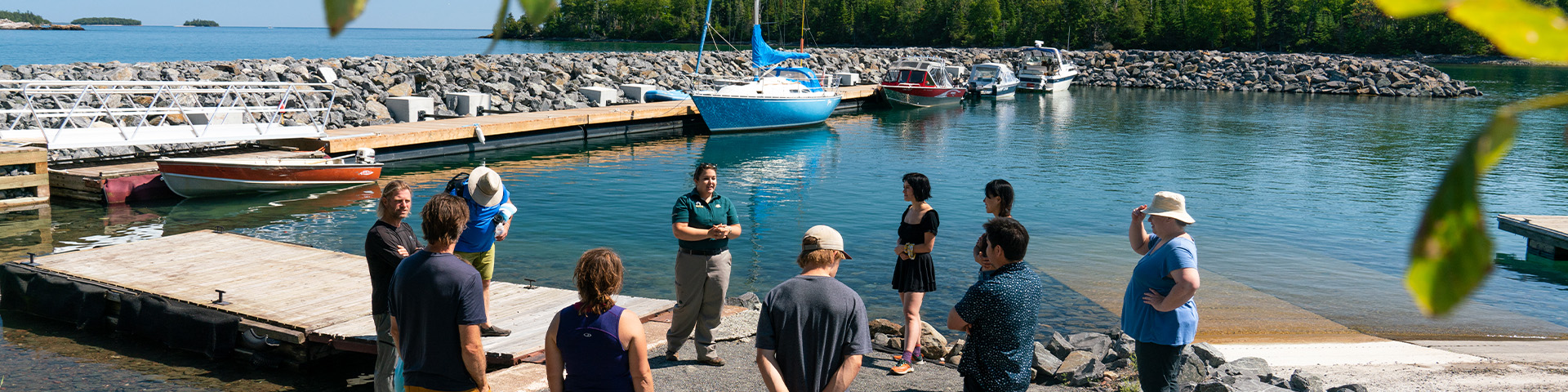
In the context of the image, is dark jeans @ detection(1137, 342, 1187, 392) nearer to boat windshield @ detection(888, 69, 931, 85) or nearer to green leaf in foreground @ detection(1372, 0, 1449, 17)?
green leaf in foreground @ detection(1372, 0, 1449, 17)

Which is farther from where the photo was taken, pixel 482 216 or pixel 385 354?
pixel 482 216

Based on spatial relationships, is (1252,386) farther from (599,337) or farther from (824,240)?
(599,337)

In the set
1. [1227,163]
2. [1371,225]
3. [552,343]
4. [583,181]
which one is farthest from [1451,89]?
[552,343]

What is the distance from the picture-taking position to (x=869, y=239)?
1480cm

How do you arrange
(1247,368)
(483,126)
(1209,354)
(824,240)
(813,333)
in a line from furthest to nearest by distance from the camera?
(483,126), (1209,354), (1247,368), (824,240), (813,333)

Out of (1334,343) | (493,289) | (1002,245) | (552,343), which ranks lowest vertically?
(1334,343)

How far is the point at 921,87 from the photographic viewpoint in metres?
43.1

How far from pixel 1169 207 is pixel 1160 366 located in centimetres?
88

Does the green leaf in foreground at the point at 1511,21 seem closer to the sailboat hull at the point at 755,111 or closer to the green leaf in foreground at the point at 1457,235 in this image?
the green leaf in foreground at the point at 1457,235

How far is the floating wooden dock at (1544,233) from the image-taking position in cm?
1373

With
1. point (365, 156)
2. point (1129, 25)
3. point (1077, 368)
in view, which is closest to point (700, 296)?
point (1077, 368)

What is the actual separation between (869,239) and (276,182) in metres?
10.3

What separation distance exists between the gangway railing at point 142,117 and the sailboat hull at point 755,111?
1058 centimetres

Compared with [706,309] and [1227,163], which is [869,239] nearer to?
[706,309]
